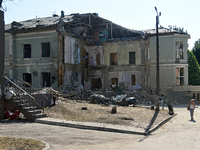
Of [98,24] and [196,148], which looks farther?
[98,24]

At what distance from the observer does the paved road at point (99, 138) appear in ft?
28.1

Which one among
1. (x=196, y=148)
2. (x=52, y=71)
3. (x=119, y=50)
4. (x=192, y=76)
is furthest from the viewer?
(x=192, y=76)

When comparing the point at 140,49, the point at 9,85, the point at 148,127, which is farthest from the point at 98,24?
the point at 148,127

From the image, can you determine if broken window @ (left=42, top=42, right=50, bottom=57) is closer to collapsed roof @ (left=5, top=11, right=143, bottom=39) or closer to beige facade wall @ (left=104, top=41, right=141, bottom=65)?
collapsed roof @ (left=5, top=11, right=143, bottom=39)

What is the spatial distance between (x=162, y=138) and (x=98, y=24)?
26.4 metres

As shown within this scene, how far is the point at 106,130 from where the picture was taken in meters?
11.5

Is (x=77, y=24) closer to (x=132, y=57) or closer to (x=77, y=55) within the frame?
(x=77, y=55)

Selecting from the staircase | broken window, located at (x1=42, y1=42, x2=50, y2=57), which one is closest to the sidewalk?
the staircase

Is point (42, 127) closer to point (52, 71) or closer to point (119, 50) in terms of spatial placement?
point (52, 71)

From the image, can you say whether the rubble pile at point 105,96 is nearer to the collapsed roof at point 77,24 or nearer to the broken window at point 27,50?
the broken window at point 27,50

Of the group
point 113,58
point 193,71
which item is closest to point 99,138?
point 113,58

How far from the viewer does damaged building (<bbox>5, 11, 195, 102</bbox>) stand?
28750 millimetres

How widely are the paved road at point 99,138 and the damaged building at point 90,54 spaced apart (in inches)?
631

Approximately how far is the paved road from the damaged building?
16039 millimetres
